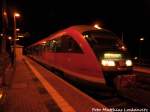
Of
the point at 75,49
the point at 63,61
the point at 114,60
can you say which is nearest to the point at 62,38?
the point at 63,61

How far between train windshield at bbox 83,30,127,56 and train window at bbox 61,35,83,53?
1.96 feet

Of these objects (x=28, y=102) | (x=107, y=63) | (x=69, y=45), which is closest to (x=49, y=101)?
(x=28, y=102)

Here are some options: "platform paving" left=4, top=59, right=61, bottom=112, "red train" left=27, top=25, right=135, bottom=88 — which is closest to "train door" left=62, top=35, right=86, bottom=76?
"red train" left=27, top=25, right=135, bottom=88

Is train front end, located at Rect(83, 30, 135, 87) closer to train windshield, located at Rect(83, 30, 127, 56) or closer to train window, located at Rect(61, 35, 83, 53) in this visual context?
train windshield, located at Rect(83, 30, 127, 56)

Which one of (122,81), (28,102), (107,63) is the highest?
(107,63)

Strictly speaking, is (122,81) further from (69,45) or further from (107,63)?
(69,45)

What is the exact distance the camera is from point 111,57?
9.66 meters

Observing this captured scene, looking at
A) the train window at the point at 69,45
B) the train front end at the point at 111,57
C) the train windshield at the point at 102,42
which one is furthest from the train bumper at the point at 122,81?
the train window at the point at 69,45

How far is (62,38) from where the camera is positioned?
1325cm

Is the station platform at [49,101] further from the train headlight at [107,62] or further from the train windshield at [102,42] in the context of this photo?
the train windshield at [102,42]

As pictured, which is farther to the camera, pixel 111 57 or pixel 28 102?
pixel 111 57

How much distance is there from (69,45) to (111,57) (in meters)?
2.75

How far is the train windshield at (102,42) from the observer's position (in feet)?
32.4

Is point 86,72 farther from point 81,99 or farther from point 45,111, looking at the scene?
point 45,111
